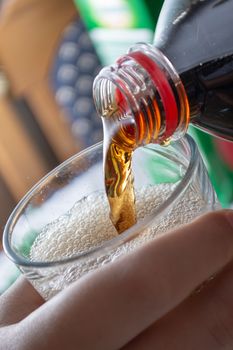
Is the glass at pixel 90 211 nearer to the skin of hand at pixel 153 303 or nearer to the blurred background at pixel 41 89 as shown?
the skin of hand at pixel 153 303

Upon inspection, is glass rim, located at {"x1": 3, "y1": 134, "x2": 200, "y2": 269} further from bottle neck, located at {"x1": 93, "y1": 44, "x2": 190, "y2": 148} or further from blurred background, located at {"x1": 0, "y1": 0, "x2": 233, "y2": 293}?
blurred background, located at {"x1": 0, "y1": 0, "x2": 233, "y2": 293}

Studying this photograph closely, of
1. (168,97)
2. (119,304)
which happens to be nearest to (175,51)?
(168,97)

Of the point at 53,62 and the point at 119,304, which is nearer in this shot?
the point at 119,304

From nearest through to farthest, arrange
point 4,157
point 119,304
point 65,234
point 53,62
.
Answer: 1. point 119,304
2. point 65,234
3. point 53,62
4. point 4,157

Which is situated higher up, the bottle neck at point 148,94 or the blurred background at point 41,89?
the bottle neck at point 148,94

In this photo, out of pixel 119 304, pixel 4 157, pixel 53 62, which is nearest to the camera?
pixel 119 304

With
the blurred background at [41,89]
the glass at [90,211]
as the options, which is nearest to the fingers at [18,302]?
the glass at [90,211]

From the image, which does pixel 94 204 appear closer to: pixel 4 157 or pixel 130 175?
pixel 130 175

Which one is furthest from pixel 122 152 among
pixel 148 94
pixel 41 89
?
pixel 41 89
